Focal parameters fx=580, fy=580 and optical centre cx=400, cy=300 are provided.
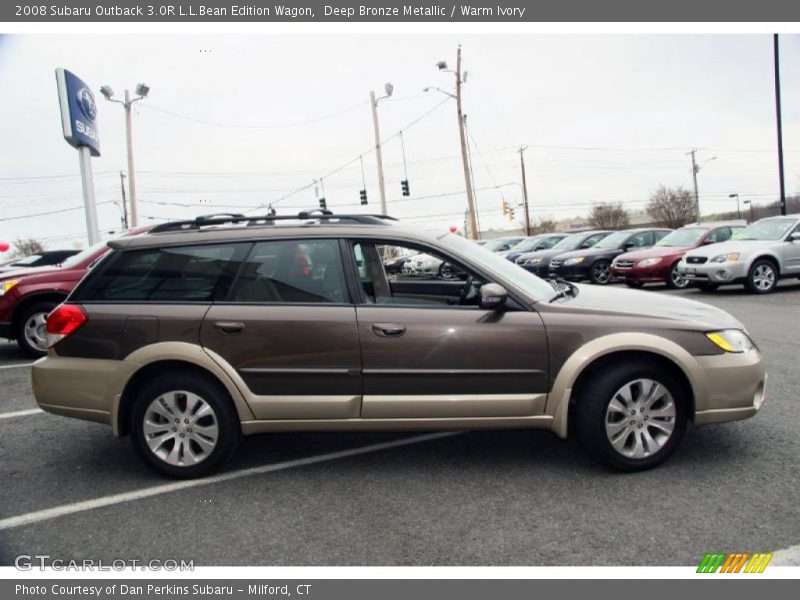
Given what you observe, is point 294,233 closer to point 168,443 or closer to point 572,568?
point 168,443

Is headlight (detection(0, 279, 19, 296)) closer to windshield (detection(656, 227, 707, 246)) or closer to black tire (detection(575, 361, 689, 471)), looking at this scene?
black tire (detection(575, 361, 689, 471))

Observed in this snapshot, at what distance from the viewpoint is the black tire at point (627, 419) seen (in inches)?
137

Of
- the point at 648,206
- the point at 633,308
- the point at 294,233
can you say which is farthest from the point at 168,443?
the point at 648,206

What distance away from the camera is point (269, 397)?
362 centimetres

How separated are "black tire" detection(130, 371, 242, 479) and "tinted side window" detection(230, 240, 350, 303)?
60cm

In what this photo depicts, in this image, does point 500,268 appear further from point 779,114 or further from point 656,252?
point 779,114

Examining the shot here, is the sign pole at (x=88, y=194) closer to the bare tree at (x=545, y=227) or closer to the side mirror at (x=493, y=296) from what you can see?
the side mirror at (x=493, y=296)

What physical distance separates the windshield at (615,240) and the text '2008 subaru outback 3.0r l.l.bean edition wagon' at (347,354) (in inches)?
516

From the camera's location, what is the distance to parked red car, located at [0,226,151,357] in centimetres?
740

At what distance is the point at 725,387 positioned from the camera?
348 cm

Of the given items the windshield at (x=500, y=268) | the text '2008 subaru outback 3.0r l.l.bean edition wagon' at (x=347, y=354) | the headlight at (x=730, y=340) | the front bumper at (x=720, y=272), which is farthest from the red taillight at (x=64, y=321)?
the front bumper at (x=720, y=272)

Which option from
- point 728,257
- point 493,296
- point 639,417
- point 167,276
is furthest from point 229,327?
point 728,257

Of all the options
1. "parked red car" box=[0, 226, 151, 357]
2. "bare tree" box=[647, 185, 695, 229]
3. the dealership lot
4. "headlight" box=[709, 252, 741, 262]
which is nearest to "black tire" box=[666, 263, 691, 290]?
"headlight" box=[709, 252, 741, 262]

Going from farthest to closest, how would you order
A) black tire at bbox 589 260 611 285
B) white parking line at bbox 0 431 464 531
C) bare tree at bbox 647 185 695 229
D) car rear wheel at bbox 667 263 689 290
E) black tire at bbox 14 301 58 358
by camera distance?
bare tree at bbox 647 185 695 229
black tire at bbox 589 260 611 285
car rear wheel at bbox 667 263 689 290
black tire at bbox 14 301 58 358
white parking line at bbox 0 431 464 531
